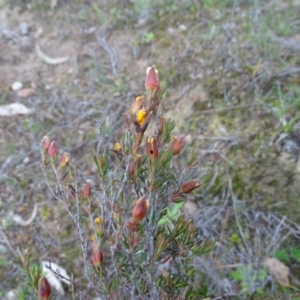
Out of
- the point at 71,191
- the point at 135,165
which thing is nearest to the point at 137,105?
the point at 135,165

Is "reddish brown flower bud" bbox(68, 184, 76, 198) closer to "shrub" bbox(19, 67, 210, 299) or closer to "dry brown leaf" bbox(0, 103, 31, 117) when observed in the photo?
"shrub" bbox(19, 67, 210, 299)

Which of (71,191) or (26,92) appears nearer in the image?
(71,191)

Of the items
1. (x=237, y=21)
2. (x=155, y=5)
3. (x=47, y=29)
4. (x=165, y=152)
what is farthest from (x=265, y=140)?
(x=47, y=29)

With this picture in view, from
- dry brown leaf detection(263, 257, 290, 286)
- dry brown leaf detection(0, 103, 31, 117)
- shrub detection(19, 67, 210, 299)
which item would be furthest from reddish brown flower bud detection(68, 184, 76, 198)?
dry brown leaf detection(0, 103, 31, 117)

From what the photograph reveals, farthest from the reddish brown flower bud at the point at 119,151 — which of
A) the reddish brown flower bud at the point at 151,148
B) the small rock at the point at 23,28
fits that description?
the small rock at the point at 23,28

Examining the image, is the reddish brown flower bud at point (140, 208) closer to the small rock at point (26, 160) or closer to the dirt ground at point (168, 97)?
the dirt ground at point (168, 97)

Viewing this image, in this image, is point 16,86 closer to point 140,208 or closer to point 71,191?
point 71,191
